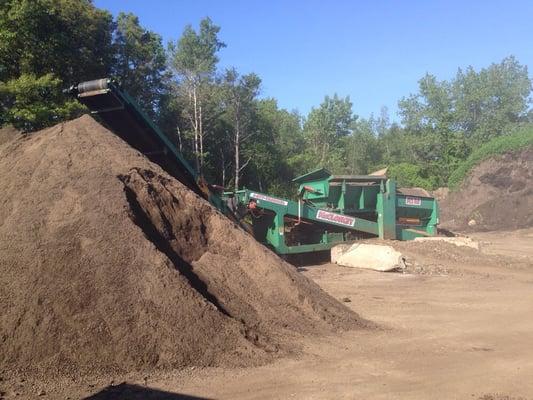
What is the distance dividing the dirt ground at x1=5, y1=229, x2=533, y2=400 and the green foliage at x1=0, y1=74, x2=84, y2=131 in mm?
10420

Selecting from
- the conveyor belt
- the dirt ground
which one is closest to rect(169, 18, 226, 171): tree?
the conveyor belt

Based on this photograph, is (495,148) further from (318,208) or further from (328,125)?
(318,208)

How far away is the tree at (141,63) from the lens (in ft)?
91.1

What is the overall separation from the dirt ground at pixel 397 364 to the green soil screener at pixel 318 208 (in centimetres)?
343

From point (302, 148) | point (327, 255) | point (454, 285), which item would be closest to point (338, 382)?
point (454, 285)

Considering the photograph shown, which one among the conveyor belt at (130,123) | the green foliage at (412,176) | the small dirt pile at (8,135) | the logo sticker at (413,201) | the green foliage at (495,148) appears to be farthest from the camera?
the green foliage at (412,176)

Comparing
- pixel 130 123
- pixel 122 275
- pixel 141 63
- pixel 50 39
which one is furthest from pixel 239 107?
pixel 122 275

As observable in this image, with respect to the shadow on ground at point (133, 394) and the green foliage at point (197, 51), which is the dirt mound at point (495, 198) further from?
the shadow on ground at point (133, 394)

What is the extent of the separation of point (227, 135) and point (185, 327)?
88.3 ft

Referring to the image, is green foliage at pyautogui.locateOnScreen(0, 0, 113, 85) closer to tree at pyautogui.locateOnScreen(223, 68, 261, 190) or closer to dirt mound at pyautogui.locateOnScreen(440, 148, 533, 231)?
tree at pyautogui.locateOnScreen(223, 68, 261, 190)

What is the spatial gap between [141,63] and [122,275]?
24795mm

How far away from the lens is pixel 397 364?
5.80 metres

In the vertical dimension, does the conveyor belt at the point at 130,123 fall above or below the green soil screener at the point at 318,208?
above

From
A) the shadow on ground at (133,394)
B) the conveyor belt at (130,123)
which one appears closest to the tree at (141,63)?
the conveyor belt at (130,123)
